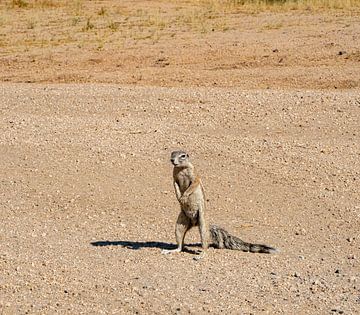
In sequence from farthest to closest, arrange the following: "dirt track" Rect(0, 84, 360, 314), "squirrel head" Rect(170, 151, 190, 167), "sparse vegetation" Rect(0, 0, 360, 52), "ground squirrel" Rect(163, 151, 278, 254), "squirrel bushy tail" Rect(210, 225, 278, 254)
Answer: "sparse vegetation" Rect(0, 0, 360, 52), "squirrel bushy tail" Rect(210, 225, 278, 254), "ground squirrel" Rect(163, 151, 278, 254), "squirrel head" Rect(170, 151, 190, 167), "dirt track" Rect(0, 84, 360, 314)

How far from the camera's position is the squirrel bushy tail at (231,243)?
909 centimetres

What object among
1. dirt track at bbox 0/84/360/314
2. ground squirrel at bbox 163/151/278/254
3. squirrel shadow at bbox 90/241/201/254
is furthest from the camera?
squirrel shadow at bbox 90/241/201/254

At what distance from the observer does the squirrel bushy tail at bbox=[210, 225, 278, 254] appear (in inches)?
358

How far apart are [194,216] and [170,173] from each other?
2.80 metres

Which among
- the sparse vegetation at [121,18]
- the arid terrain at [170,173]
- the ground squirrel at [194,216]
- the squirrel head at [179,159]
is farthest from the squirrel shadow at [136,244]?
the sparse vegetation at [121,18]

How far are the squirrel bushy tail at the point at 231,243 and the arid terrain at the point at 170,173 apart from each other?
0.08 m

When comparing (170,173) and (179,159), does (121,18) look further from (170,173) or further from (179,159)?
(179,159)

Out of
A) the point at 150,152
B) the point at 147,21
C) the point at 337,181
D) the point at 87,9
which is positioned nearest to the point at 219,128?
the point at 150,152

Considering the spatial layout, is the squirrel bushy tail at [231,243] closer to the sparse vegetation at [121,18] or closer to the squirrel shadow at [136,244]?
the squirrel shadow at [136,244]

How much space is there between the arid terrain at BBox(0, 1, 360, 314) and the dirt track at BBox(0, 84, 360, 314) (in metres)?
0.03

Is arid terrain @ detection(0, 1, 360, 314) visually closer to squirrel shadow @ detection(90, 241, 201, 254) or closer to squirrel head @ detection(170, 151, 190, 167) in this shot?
squirrel shadow @ detection(90, 241, 201, 254)

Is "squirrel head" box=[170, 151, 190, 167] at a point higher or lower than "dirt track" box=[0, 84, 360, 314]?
higher

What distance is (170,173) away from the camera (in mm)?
11797

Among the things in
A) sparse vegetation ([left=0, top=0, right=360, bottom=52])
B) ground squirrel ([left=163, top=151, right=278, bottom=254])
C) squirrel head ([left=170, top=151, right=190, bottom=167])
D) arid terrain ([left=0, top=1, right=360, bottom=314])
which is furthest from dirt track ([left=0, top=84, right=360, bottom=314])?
sparse vegetation ([left=0, top=0, right=360, bottom=52])
